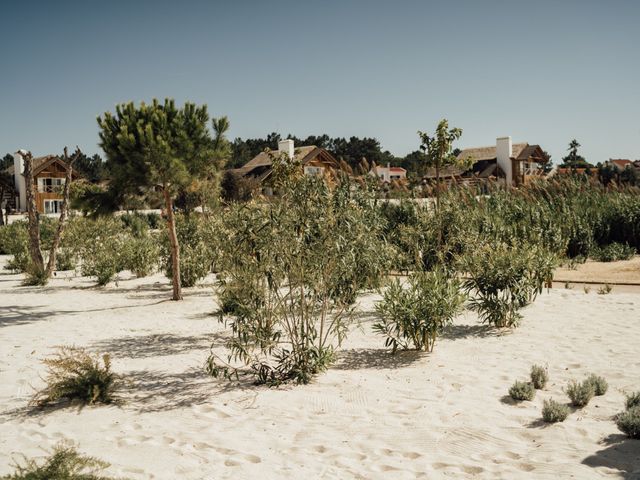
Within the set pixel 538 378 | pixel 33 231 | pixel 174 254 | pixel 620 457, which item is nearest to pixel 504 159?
pixel 33 231

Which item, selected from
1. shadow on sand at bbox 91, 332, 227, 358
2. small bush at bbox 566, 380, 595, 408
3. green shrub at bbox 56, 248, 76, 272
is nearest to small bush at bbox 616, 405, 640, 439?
small bush at bbox 566, 380, 595, 408

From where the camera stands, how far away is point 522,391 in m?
5.96

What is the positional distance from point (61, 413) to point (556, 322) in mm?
7634

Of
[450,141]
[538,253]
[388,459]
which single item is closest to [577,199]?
[450,141]

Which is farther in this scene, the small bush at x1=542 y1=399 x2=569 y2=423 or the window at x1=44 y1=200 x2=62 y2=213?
the window at x1=44 y1=200 x2=62 y2=213

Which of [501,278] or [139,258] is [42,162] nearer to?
[139,258]

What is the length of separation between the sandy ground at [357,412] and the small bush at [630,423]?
82 millimetres

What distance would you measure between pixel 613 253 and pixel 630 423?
14.0m

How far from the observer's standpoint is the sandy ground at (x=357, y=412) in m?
4.55

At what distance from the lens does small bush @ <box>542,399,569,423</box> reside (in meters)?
5.29

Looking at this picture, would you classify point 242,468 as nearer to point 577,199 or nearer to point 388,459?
point 388,459

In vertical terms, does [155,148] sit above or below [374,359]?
above

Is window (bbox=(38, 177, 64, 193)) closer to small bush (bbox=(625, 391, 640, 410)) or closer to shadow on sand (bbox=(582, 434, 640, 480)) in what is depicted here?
small bush (bbox=(625, 391, 640, 410))

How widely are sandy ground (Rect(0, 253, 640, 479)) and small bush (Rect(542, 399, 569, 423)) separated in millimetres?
103
